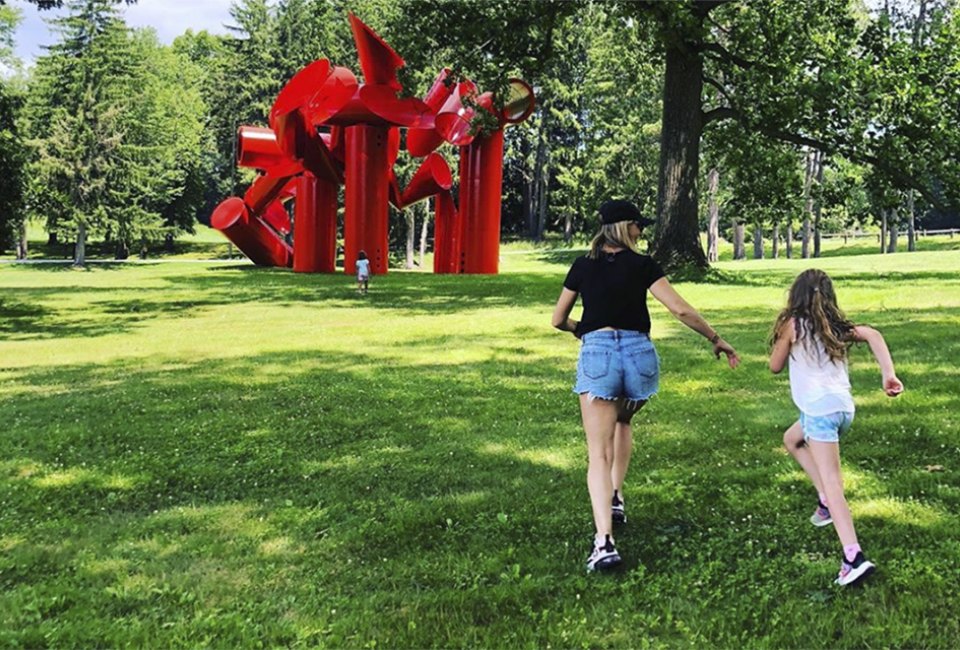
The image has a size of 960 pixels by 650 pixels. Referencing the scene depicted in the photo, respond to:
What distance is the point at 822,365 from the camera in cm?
412

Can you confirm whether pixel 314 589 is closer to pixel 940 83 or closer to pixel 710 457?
pixel 710 457

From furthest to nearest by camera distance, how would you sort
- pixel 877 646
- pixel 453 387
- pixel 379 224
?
1. pixel 379 224
2. pixel 453 387
3. pixel 877 646

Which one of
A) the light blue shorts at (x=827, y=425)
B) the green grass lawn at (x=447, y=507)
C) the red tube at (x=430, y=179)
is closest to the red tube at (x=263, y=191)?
the red tube at (x=430, y=179)

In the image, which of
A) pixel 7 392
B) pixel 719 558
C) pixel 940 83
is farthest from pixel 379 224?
pixel 719 558

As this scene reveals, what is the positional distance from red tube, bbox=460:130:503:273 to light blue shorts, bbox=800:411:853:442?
2530 cm

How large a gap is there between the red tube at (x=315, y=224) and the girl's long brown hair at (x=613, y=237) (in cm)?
2875

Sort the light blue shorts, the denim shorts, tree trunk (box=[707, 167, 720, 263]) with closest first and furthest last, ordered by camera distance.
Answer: the light blue shorts → the denim shorts → tree trunk (box=[707, 167, 720, 263])

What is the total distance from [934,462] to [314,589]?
13.5 feet

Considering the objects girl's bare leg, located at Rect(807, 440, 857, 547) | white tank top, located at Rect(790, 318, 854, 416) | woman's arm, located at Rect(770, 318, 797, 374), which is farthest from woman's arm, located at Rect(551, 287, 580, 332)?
girl's bare leg, located at Rect(807, 440, 857, 547)

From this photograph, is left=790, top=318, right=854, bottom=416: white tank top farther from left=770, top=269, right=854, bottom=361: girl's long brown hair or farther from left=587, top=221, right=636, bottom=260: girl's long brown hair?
left=587, top=221, right=636, bottom=260: girl's long brown hair

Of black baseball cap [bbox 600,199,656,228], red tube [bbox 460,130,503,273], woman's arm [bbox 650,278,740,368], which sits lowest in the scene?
woman's arm [bbox 650,278,740,368]

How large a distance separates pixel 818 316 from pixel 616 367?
1002mm

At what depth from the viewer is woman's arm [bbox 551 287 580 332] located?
4492 mm

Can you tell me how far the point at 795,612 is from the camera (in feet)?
12.0
